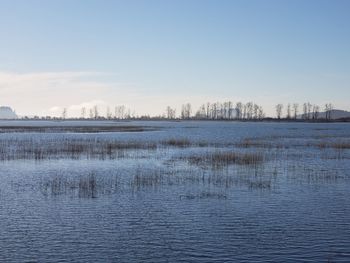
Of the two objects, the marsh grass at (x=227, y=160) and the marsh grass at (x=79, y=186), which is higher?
Answer: the marsh grass at (x=227, y=160)

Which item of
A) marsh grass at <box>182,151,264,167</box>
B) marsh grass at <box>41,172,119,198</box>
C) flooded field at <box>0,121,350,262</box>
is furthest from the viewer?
marsh grass at <box>182,151,264,167</box>

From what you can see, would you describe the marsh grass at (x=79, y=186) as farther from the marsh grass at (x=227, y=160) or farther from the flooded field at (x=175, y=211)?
the marsh grass at (x=227, y=160)

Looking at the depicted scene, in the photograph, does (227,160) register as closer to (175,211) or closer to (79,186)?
(79,186)

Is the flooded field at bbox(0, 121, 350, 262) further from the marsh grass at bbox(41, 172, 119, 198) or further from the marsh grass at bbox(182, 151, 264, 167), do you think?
the marsh grass at bbox(182, 151, 264, 167)

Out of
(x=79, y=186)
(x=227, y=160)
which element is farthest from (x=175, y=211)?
(x=227, y=160)

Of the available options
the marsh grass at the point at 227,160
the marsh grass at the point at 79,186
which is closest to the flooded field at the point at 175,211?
the marsh grass at the point at 79,186

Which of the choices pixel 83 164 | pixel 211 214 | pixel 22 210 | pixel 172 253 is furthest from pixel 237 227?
pixel 83 164

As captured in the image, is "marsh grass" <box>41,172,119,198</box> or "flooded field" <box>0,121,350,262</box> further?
"marsh grass" <box>41,172,119,198</box>

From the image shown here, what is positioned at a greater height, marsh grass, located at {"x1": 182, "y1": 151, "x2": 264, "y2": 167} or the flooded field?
marsh grass, located at {"x1": 182, "y1": 151, "x2": 264, "y2": 167}

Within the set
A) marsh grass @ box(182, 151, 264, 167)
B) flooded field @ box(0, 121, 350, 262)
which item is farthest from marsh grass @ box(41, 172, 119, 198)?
marsh grass @ box(182, 151, 264, 167)

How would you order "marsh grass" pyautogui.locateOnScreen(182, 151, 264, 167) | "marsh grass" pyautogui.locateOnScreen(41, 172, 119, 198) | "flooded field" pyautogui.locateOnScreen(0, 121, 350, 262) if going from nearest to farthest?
"flooded field" pyautogui.locateOnScreen(0, 121, 350, 262)
"marsh grass" pyautogui.locateOnScreen(41, 172, 119, 198)
"marsh grass" pyautogui.locateOnScreen(182, 151, 264, 167)

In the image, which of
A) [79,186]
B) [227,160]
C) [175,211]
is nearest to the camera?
[175,211]

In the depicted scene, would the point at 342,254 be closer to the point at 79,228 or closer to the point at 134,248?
the point at 134,248

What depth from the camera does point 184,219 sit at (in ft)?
58.0
